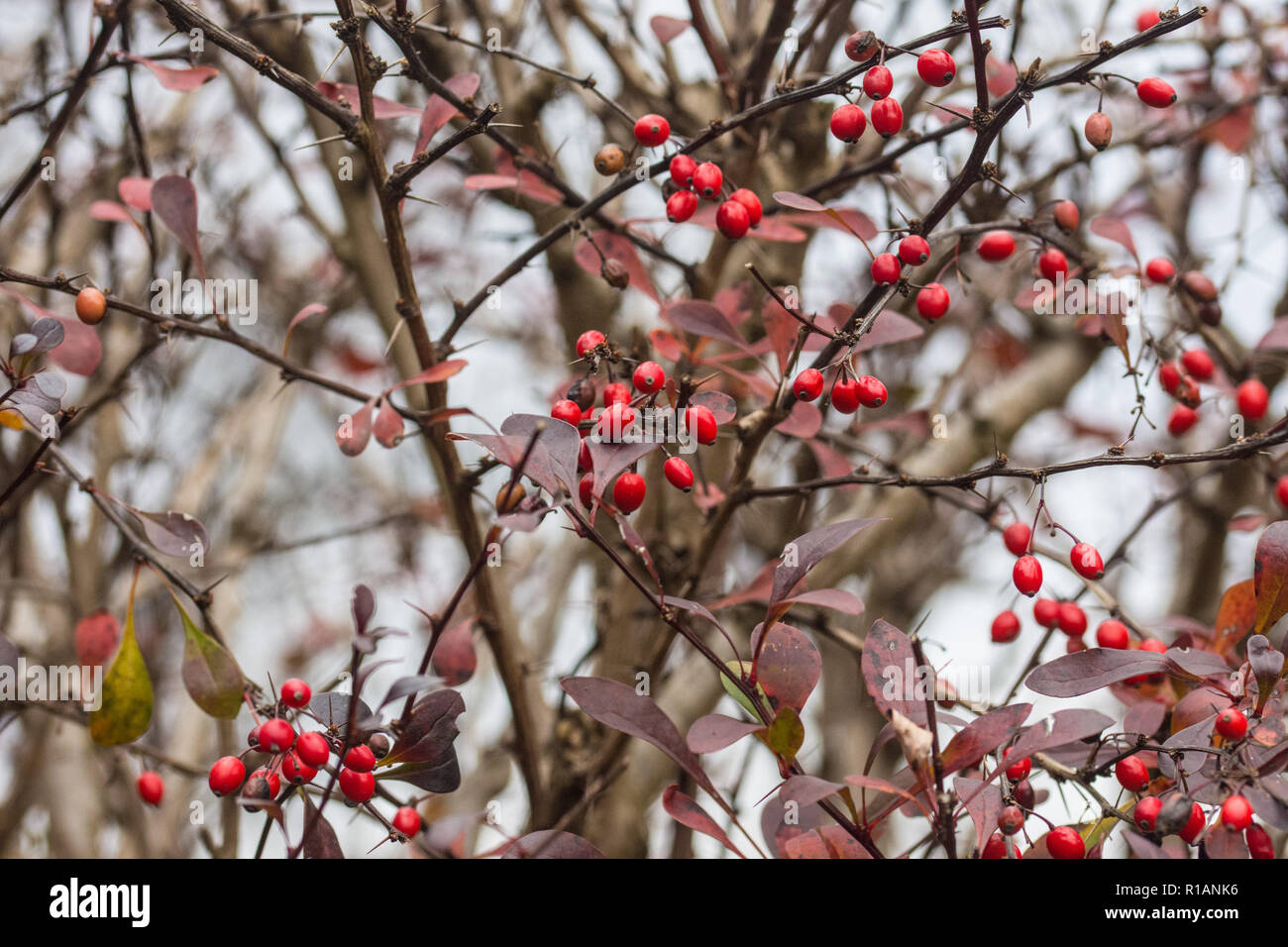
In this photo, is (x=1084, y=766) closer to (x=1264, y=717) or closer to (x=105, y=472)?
(x=1264, y=717)

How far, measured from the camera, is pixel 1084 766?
3.24 feet

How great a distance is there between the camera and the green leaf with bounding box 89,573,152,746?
0.99 metres

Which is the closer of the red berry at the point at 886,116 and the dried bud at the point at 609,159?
the red berry at the point at 886,116

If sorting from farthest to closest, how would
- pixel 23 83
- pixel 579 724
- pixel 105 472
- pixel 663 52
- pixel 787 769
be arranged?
pixel 105 472 → pixel 23 83 → pixel 663 52 → pixel 579 724 → pixel 787 769

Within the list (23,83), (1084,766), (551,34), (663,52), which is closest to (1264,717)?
(1084,766)

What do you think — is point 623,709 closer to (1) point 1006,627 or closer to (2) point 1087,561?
(2) point 1087,561

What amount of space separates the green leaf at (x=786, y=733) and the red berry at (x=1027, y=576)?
1.09 ft

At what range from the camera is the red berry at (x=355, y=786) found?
2.94 feet

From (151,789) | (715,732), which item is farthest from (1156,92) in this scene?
(151,789)

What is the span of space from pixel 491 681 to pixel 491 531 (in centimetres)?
282

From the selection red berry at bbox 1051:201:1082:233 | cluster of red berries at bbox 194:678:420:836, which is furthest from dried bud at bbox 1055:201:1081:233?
cluster of red berries at bbox 194:678:420:836

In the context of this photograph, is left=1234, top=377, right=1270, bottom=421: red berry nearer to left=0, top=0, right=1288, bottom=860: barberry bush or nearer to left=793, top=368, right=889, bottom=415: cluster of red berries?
left=0, top=0, right=1288, bottom=860: barberry bush

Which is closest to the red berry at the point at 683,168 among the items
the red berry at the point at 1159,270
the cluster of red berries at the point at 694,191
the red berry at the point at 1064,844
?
the cluster of red berries at the point at 694,191

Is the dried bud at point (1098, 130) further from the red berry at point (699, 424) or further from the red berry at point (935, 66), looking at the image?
the red berry at point (699, 424)
